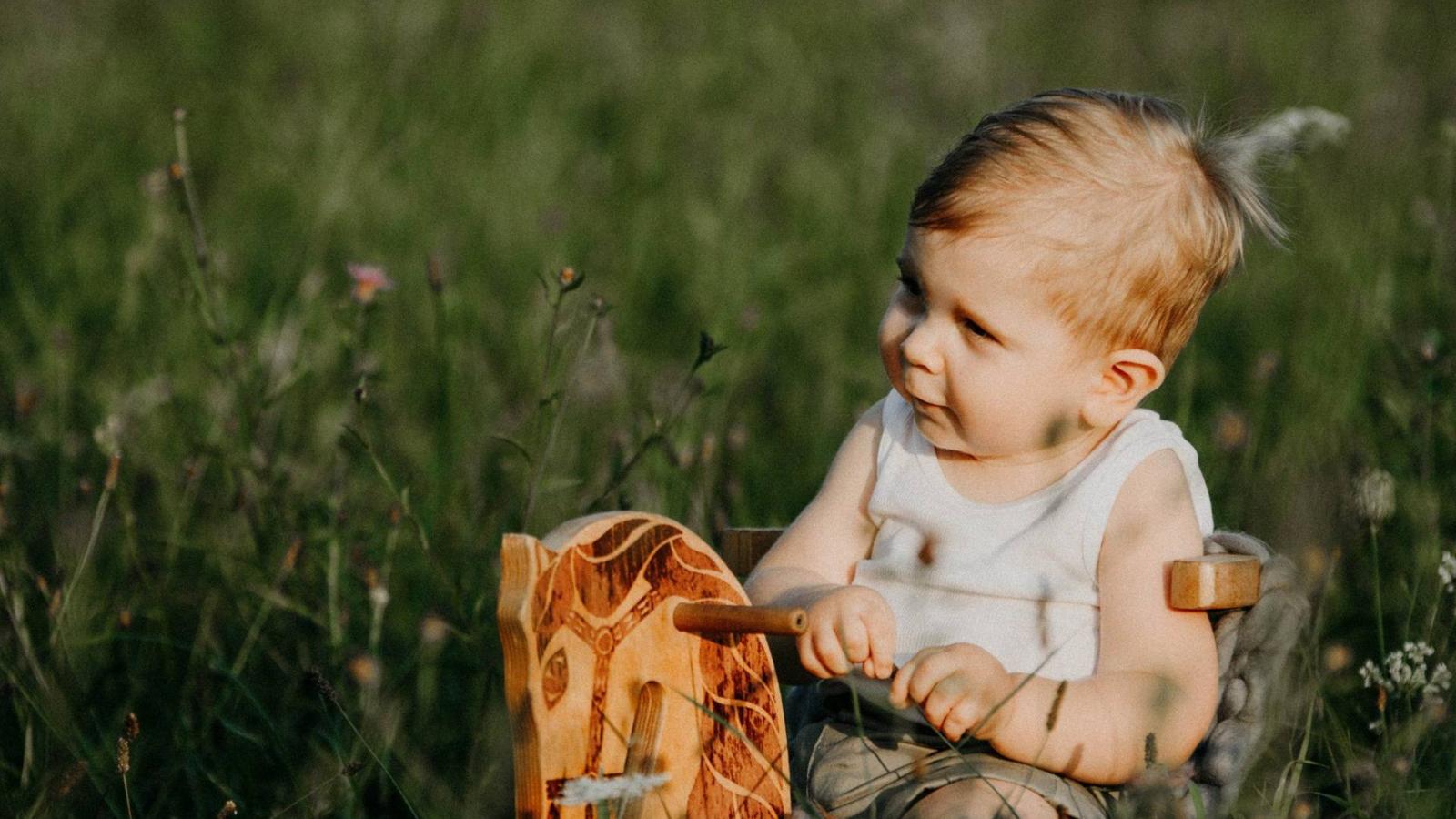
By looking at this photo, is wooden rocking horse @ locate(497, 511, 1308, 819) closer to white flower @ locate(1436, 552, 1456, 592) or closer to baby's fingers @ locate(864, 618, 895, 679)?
baby's fingers @ locate(864, 618, 895, 679)

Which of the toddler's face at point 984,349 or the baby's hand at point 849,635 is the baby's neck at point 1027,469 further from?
the baby's hand at point 849,635

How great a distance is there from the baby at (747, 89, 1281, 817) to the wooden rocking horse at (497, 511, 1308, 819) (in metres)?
0.06

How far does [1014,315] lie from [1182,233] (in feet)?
0.73

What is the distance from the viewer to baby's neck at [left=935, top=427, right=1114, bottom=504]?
6.78 feet

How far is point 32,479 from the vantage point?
3197 millimetres

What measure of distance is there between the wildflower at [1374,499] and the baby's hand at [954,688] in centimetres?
66

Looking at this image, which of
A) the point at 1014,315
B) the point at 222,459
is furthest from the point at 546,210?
the point at 1014,315

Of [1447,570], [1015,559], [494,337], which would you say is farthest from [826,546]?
[494,337]

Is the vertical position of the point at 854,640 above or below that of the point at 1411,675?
above

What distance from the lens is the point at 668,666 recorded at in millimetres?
1875

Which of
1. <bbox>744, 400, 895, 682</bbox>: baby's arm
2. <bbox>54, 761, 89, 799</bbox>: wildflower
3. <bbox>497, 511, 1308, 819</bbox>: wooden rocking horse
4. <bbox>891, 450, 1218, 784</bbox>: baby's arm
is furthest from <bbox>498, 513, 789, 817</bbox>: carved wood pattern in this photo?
<bbox>54, 761, 89, 799</bbox>: wildflower

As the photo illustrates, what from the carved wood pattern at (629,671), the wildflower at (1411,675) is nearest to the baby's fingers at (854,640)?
the carved wood pattern at (629,671)

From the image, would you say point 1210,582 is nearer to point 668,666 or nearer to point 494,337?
point 668,666

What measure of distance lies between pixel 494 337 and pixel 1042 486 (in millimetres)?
2339
